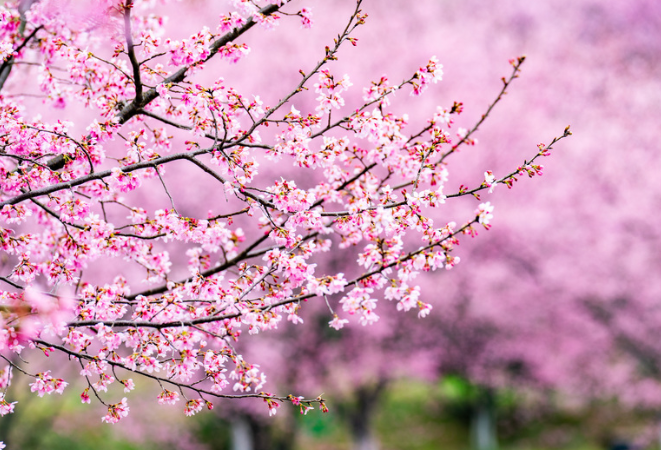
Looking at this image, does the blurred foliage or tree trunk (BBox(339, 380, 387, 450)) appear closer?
tree trunk (BBox(339, 380, 387, 450))

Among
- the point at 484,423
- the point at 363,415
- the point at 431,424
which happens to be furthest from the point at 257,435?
the point at 431,424

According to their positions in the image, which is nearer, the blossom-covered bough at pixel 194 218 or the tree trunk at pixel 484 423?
the blossom-covered bough at pixel 194 218

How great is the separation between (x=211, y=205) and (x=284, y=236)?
437 inches

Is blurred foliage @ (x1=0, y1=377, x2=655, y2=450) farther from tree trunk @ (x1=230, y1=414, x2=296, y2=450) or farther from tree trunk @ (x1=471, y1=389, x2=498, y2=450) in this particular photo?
tree trunk @ (x1=230, y1=414, x2=296, y2=450)

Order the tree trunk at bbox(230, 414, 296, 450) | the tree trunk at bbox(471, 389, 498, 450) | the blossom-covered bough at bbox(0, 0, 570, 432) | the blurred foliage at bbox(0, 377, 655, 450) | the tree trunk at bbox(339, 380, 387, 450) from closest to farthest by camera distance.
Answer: the blossom-covered bough at bbox(0, 0, 570, 432), the tree trunk at bbox(339, 380, 387, 450), the tree trunk at bbox(230, 414, 296, 450), the blurred foliage at bbox(0, 377, 655, 450), the tree trunk at bbox(471, 389, 498, 450)

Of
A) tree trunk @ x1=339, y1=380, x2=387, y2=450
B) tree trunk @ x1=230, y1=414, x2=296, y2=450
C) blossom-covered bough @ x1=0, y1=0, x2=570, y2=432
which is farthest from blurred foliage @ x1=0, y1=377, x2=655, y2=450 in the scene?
blossom-covered bough @ x1=0, y1=0, x2=570, y2=432

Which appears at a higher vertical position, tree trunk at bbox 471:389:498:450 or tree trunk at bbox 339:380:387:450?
tree trunk at bbox 471:389:498:450

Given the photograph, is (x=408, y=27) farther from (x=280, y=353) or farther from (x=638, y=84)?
(x=280, y=353)

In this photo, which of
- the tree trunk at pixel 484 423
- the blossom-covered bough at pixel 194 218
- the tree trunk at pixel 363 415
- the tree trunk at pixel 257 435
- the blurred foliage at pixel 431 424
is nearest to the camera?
the blossom-covered bough at pixel 194 218

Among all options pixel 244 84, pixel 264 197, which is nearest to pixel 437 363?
pixel 244 84

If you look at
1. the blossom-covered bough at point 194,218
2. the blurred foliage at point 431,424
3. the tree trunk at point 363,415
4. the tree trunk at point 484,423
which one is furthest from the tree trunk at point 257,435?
the blossom-covered bough at point 194,218

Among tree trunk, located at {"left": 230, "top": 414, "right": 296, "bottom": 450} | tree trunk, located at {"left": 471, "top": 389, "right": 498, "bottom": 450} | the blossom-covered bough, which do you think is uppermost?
tree trunk, located at {"left": 471, "top": 389, "right": 498, "bottom": 450}

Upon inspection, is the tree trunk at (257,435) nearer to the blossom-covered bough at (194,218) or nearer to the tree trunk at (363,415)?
the tree trunk at (363,415)

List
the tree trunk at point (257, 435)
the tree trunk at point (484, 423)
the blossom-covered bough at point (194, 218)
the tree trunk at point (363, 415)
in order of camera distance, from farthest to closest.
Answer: the tree trunk at point (484, 423)
the tree trunk at point (257, 435)
the tree trunk at point (363, 415)
the blossom-covered bough at point (194, 218)
